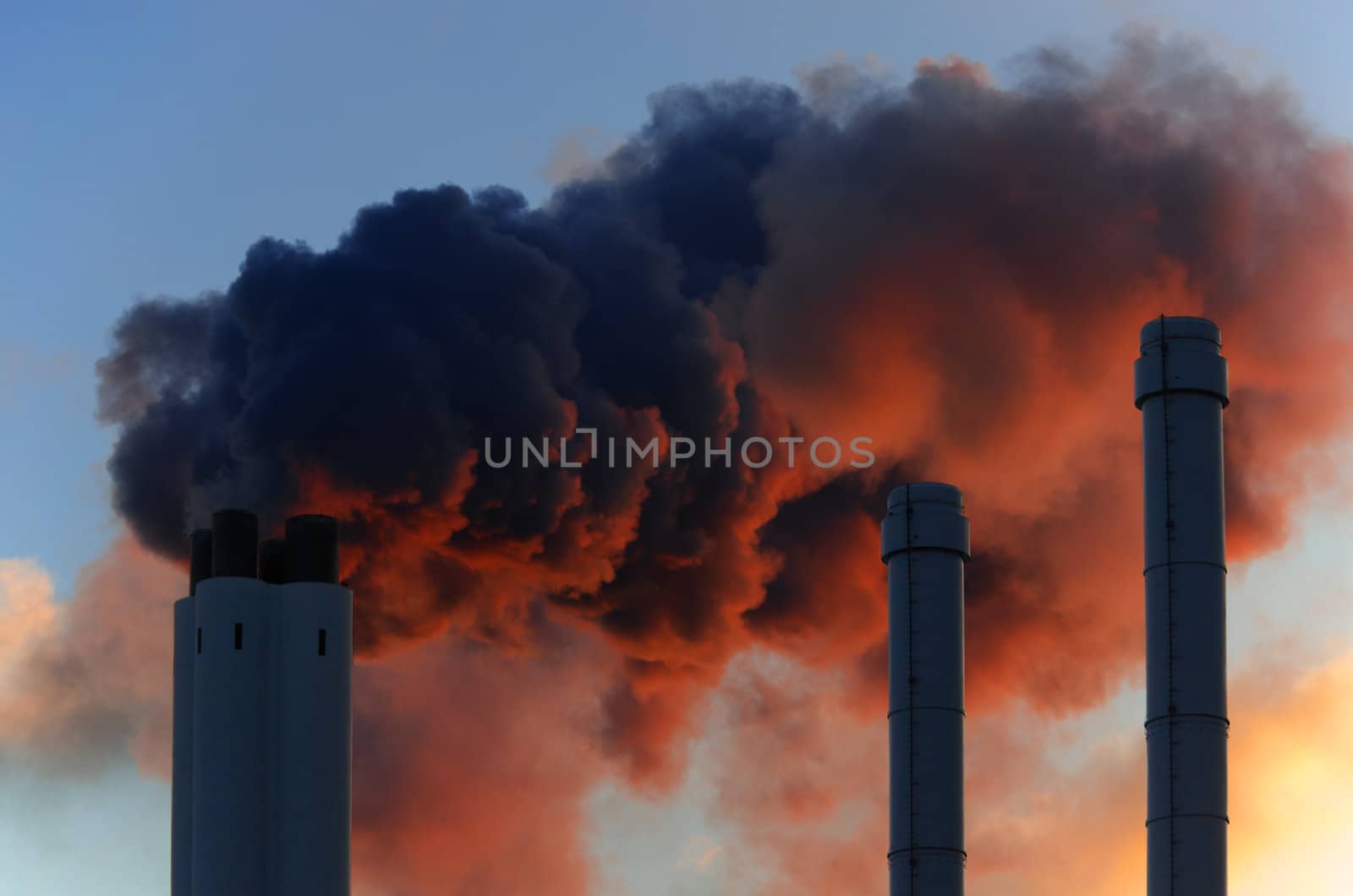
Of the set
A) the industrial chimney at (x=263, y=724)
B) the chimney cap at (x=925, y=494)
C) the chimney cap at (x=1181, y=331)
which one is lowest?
the industrial chimney at (x=263, y=724)

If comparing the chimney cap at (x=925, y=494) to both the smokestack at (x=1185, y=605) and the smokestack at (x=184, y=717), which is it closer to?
the smokestack at (x=1185, y=605)

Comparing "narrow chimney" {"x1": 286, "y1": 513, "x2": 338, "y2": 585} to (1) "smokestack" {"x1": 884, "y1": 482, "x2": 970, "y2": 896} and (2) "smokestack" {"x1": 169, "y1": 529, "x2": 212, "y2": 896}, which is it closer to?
(2) "smokestack" {"x1": 169, "y1": 529, "x2": 212, "y2": 896}

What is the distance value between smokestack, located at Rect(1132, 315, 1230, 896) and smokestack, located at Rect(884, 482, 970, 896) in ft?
26.5

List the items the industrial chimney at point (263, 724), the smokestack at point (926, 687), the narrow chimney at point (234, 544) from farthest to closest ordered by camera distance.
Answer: the smokestack at point (926, 687)
the narrow chimney at point (234, 544)
the industrial chimney at point (263, 724)

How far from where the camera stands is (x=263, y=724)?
254ft

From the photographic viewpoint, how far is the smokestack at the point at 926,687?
3103 inches

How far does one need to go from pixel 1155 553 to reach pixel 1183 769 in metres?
6.83

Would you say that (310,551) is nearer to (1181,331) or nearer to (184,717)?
(184,717)

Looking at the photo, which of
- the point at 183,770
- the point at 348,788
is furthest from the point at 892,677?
the point at 183,770

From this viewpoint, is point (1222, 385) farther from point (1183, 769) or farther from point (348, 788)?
point (348, 788)

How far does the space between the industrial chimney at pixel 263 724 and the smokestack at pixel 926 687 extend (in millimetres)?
17741

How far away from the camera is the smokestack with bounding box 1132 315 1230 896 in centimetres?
7181

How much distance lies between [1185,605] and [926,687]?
33.0ft

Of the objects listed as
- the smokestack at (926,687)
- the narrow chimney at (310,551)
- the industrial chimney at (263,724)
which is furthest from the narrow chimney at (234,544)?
the smokestack at (926,687)
